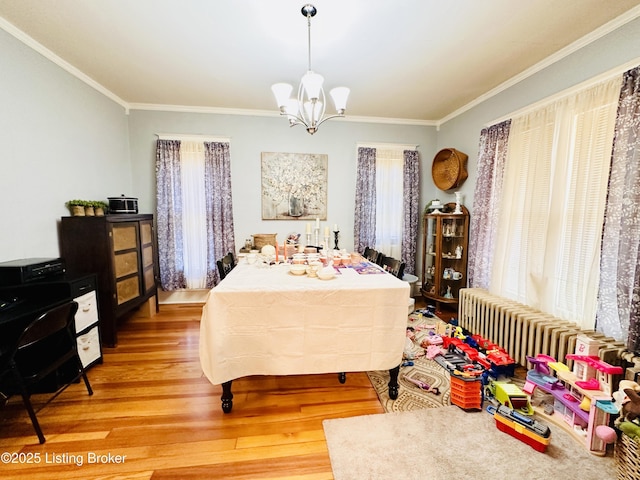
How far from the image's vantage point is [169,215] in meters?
3.67

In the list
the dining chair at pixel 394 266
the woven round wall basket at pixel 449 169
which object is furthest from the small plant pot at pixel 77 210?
the woven round wall basket at pixel 449 169

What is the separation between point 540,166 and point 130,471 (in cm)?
381

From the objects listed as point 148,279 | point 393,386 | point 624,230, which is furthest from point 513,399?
point 148,279

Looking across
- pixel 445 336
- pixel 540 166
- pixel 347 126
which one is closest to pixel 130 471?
pixel 445 336

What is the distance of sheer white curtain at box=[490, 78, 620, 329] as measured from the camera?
2.05 metres

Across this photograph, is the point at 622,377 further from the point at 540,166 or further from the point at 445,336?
the point at 540,166

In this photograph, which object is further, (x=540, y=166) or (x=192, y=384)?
(x=540, y=166)

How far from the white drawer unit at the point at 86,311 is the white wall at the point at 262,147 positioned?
1779 mm

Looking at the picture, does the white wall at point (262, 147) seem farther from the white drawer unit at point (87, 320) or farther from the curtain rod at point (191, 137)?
the white drawer unit at point (87, 320)

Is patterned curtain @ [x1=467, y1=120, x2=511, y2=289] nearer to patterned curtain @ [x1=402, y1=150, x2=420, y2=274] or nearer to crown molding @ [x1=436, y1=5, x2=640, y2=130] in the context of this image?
crown molding @ [x1=436, y1=5, x2=640, y2=130]

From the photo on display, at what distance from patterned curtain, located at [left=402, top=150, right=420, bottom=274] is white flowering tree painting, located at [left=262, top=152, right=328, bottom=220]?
4.13 feet

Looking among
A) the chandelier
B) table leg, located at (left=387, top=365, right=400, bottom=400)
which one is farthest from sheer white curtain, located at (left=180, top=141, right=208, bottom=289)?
table leg, located at (left=387, top=365, right=400, bottom=400)

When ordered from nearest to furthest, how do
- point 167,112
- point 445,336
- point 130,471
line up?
1. point 130,471
2. point 445,336
3. point 167,112

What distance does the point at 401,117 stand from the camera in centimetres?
402
